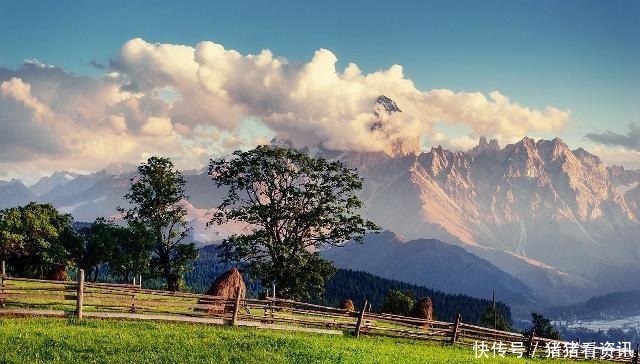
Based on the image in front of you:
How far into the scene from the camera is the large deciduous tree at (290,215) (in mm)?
61312

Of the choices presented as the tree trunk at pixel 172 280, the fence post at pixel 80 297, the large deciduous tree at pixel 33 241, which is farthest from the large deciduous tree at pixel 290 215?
the large deciduous tree at pixel 33 241

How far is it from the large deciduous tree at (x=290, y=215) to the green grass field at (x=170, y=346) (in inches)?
993

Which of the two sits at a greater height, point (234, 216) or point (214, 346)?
point (234, 216)

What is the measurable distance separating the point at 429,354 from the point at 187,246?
48543 millimetres

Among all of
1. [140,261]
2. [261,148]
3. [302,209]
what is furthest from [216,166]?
[140,261]

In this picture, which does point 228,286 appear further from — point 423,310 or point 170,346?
point 423,310

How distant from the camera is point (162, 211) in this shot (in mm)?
73438

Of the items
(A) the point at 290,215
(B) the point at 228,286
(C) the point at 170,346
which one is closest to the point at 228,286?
(B) the point at 228,286

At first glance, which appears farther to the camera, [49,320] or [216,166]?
[216,166]

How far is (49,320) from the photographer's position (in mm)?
30875

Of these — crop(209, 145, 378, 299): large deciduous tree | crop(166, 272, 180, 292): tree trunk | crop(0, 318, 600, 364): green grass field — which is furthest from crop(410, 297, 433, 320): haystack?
crop(0, 318, 600, 364): green grass field

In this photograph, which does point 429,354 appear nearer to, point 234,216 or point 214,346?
point 214,346

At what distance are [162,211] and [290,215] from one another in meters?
20.0

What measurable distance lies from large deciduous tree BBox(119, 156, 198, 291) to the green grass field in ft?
132
